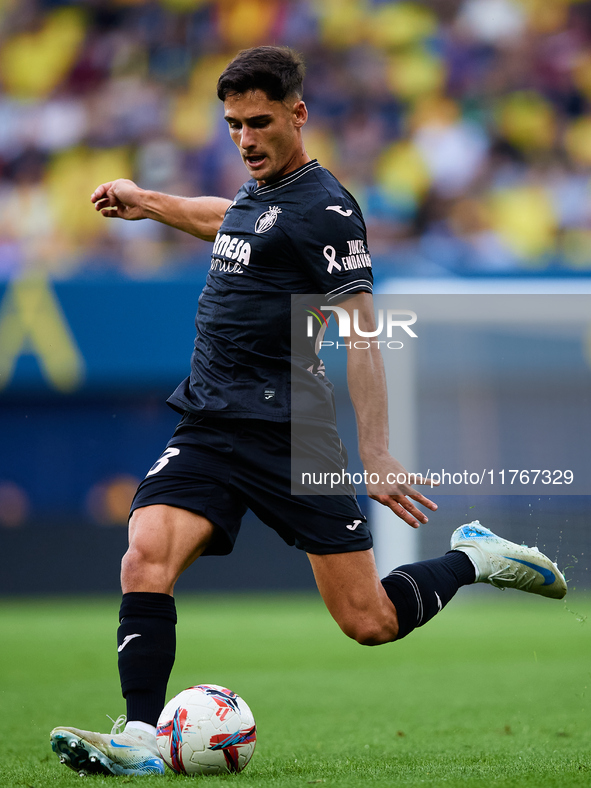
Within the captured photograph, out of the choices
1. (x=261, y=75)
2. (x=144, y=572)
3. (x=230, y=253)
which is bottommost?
(x=144, y=572)

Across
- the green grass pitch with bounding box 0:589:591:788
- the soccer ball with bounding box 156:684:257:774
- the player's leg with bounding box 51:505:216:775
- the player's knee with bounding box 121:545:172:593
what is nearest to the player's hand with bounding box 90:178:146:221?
the player's leg with bounding box 51:505:216:775

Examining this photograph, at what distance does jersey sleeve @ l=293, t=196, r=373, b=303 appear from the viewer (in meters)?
3.25

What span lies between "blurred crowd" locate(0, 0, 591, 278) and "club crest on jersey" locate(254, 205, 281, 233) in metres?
6.90

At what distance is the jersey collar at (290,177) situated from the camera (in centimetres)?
346

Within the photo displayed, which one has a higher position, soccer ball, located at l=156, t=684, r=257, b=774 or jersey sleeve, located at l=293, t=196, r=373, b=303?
jersey sleeve, located at l=293, t=196, r=373, b=303

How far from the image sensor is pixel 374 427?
3250 mm

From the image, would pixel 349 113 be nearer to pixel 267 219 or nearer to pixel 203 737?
pixel 267 219

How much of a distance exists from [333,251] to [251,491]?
0.80 meters

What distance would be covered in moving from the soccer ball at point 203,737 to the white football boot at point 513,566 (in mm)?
1092

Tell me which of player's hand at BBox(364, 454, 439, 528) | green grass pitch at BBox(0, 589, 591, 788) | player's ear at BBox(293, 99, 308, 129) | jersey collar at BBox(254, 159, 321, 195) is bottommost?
green grass pitch at BBox(0, 589, 591, 788)

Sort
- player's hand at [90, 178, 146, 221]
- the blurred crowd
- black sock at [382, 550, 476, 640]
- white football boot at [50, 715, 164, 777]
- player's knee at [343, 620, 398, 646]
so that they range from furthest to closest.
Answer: the blurred crowd, player's hand at [90, 178, 146, 221], black sock at [382, 550, 476, 640], player's knee at [343, 620, 398, 646], white football boot at [50, 715, 164, 777]

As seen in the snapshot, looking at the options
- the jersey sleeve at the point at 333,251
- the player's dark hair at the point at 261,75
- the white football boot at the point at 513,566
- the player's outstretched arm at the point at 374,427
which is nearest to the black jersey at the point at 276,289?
the jersey sleeve at the point at 333,251

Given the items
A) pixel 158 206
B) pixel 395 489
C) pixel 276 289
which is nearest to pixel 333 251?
pixel 276 289

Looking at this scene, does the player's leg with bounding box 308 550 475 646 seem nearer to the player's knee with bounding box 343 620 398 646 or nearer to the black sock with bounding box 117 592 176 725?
the player's knee with bounding box 343 620 398 646
